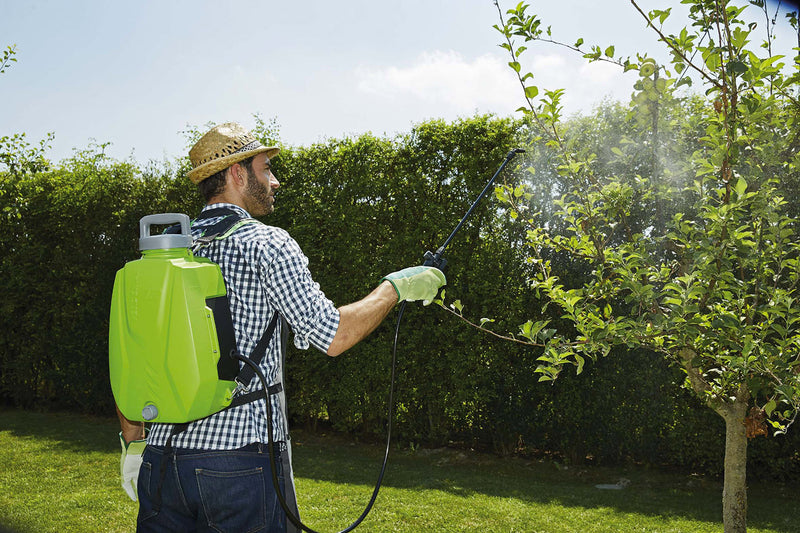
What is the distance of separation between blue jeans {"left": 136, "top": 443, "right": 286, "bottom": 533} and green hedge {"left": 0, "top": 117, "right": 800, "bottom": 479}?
5.03 meters

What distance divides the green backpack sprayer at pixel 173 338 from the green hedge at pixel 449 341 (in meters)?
5.13

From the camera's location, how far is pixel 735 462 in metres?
3.58

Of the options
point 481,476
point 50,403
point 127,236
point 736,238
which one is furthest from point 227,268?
point 50,403

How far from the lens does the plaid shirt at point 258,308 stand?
1976mm

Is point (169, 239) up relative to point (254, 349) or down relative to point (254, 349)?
up

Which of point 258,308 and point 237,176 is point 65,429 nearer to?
point 237,176

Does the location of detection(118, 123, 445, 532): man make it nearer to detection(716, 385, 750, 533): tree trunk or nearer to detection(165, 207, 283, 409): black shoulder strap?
detection(165, 207, 283, 409): black shoulder strap

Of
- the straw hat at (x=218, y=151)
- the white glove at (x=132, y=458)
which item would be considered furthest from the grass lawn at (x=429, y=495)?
the straw hat at (x=218, y=151)

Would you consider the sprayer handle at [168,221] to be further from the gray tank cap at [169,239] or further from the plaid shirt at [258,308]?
the plaid shirt at [258,308]

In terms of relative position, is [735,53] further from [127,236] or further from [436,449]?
[127,236]

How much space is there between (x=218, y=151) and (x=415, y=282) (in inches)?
34.3

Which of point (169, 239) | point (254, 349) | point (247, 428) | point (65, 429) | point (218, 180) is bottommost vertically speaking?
point (65, 429)

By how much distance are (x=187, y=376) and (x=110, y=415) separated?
28.1ft

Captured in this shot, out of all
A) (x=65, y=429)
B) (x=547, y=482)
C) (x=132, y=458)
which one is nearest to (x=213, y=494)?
(x=132, y=458)
